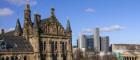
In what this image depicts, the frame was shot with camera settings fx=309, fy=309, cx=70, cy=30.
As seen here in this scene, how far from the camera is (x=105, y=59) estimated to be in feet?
572

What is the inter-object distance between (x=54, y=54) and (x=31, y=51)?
18.5 ft

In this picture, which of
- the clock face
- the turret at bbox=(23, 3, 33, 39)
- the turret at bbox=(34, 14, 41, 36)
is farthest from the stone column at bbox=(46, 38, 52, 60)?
the turret at bbox=(23, 3, 33, 39)

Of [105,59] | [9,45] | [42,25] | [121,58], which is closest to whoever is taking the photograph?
[9,45]

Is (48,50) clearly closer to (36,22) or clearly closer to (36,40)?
(36,40)

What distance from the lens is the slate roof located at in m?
64.1

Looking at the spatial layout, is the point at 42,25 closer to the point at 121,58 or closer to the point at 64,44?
the point at 64,44

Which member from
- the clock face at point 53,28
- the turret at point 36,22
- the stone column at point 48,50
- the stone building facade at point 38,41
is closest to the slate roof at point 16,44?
the stone building facade at point 38,41

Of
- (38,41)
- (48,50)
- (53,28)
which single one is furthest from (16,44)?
(53,28)

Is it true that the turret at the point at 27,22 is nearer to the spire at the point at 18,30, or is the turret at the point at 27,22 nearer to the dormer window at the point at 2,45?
the spire at the point at 18,30

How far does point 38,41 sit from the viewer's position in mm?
66625

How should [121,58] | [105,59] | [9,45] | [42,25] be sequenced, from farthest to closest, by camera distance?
1. [105,59]
2. [121,58]
3. [42,25]
4. [9,45]

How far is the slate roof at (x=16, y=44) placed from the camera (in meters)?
64.1

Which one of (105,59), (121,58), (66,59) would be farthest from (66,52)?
(105,59)

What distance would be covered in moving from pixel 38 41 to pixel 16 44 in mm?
4711
